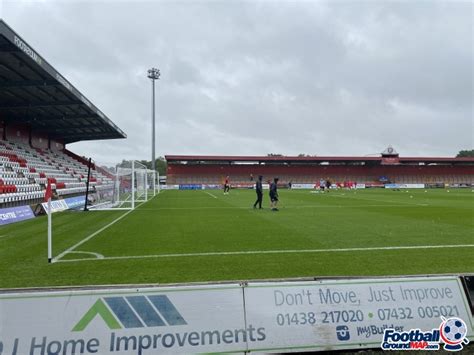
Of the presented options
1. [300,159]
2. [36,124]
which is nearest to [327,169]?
[300,159]

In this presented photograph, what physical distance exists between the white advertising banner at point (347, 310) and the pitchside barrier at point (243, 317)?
0.4 inches

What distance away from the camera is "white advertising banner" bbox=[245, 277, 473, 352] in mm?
3574

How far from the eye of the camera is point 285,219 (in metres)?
14.4

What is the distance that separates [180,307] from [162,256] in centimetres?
441

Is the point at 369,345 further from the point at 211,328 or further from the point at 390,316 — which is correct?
the point at 211,328

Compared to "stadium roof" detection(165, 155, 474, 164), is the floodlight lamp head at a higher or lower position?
higher

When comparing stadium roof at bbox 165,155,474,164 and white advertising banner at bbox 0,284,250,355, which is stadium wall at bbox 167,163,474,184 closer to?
stadium roof at bbox 165,155,474,164

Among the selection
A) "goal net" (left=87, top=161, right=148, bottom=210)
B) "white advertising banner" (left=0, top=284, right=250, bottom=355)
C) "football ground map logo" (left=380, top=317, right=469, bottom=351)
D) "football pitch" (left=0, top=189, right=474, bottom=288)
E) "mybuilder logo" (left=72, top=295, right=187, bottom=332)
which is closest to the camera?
"white advertising banner" (left=0, top=284, right=250, bottom=355)

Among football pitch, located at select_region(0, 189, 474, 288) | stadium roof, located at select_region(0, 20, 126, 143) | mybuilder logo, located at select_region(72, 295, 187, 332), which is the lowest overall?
football pitch, located at select_region(0, 189, 474, 288)

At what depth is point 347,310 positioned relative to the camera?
3703 millimetres

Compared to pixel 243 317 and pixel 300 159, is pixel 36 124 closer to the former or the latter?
pixel 243 317

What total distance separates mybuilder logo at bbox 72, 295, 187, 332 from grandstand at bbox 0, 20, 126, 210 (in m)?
7.68

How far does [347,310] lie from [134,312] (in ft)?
7.41

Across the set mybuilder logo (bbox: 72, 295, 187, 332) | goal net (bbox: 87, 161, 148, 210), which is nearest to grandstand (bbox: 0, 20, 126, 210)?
goal net (bbox: 87, 161, 148, 210)
